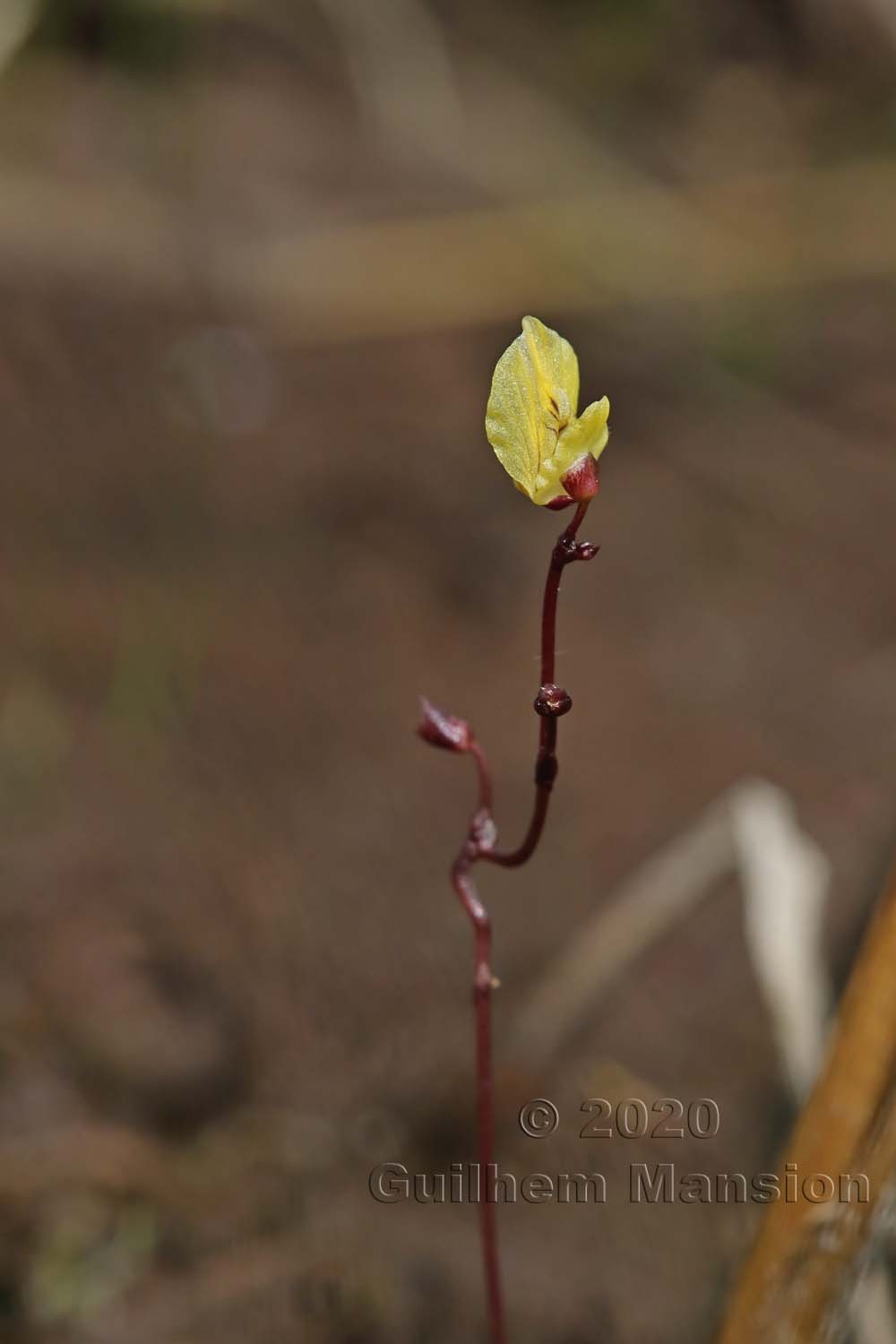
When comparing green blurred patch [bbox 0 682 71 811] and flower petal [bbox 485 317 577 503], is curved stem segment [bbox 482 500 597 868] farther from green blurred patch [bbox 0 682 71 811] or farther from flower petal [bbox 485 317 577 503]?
green blurred patch [bbox 0 682 71 811]

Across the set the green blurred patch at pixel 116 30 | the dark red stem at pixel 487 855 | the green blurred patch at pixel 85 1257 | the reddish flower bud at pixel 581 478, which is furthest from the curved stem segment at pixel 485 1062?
the green blurred patch at pixel 116 30

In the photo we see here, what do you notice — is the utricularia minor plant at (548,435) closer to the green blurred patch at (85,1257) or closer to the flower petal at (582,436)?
the flower petal at (582,436)

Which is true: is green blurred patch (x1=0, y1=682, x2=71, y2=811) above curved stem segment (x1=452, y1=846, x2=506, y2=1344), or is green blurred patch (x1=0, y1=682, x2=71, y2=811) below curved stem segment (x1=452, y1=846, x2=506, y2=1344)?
below

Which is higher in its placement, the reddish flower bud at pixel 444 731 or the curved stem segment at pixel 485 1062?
the reddish flower bud at pixel 444 731

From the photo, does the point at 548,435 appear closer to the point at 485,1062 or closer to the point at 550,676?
the point at 550,676


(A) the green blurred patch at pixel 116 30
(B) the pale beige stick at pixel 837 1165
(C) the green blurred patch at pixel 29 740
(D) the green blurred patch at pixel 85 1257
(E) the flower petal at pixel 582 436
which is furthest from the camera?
(A) the green blurred patch at pixel 116 30

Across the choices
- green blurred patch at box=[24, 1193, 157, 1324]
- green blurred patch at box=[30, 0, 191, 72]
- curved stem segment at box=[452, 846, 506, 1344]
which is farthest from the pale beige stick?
green blurred patch at box=[30, 0, 191, 72]

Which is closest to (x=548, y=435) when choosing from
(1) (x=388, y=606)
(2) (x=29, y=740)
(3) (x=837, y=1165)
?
(3) (x=837, y=1165)

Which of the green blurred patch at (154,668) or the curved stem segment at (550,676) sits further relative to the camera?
the green blurred patch at (154,668)
